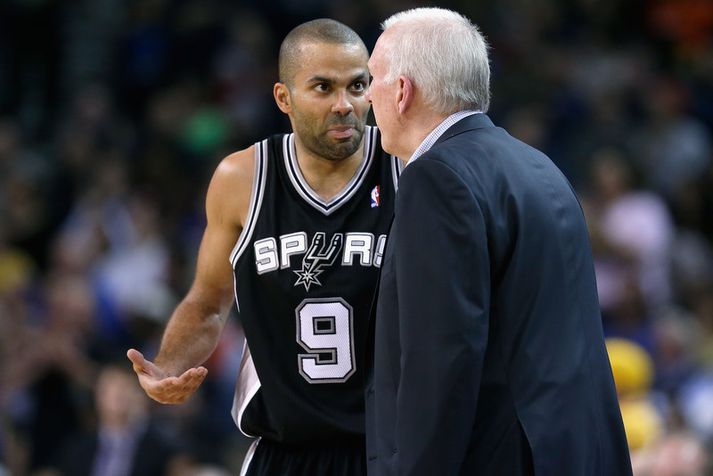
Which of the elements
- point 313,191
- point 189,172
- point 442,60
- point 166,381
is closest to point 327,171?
point 313,191

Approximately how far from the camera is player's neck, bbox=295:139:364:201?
4.54m

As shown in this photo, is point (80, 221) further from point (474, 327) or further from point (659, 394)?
point (474, 327)

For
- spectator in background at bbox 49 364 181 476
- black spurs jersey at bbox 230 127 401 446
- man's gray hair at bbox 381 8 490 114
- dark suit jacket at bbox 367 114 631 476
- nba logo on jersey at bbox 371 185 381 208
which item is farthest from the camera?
spectator in background at bbox 49 364 181 476

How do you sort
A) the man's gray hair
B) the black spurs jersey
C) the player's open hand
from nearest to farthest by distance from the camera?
the man's gray hair → the player's open hand → the black spurs jersey

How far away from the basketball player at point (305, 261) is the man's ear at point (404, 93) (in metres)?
0.76

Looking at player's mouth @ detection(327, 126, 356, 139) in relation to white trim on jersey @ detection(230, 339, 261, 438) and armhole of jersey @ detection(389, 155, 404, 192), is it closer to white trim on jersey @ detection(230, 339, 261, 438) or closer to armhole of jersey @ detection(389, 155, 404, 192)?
armhole of jersey @ detection(389, 155, 404, 192)

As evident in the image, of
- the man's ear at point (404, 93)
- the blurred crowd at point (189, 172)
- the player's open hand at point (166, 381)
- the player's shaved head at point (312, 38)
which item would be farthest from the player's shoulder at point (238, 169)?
the blurred crowd at point (189, 172)

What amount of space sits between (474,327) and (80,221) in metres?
7.85

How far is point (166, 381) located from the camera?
4.25 metres

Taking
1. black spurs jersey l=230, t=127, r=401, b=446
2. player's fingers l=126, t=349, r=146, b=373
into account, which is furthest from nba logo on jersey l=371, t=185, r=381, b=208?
player's fingers l=126, t=349, r=146, b=373

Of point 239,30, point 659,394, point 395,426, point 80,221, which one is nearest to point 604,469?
point 395,426

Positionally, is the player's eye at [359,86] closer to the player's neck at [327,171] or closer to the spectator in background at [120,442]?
the player's neck at [327,171]

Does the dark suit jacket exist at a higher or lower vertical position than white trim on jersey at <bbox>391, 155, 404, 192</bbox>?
lower

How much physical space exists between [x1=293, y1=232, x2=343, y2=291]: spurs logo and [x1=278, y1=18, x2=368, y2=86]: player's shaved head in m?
0.59
